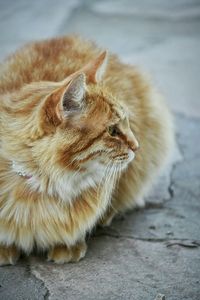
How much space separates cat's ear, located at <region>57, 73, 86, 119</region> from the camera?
2.39 m

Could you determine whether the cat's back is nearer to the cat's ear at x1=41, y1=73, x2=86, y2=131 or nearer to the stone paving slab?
the cat's ear at x1=41, y1=73, x2=86, y2=131

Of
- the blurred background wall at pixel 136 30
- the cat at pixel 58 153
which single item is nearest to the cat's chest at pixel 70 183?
the cat at pixel 58 153

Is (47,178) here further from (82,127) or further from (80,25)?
(80,25)

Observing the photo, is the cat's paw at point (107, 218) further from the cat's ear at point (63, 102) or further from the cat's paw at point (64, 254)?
the cat's ear at point (63, 102)

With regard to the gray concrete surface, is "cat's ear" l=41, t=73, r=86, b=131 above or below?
above

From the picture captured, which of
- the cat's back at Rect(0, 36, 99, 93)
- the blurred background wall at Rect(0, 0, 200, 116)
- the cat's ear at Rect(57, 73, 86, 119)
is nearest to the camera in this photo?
the cat's ear at Rect(57, 73, 86, 119)

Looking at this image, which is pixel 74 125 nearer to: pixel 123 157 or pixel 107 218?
pixel 123 157

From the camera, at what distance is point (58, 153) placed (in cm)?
249

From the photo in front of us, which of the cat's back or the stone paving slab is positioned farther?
the cat's back

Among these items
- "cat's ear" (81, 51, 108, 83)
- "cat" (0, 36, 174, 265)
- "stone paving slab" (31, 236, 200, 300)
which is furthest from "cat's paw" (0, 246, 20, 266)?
"cat's ear" (81, 51, 108, 83)

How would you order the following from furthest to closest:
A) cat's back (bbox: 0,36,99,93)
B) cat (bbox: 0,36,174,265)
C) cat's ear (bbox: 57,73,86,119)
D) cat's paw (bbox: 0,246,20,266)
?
cat's back (bbox: 0,36,99,93) → cat's paw (bbox: 0,246,20,266) → cat (bbox: 0,36,174,265) → cat's ear (bbox: 57,73,86,119)

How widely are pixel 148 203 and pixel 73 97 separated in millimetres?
1375

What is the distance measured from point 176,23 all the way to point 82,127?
4.32 meters

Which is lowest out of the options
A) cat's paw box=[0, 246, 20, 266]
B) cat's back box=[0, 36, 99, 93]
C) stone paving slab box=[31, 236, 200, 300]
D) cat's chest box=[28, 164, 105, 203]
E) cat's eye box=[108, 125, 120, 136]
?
stone paving slab box=[31, 236, 200, 300]
